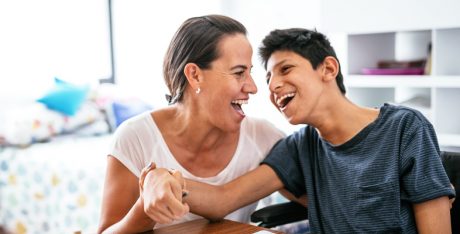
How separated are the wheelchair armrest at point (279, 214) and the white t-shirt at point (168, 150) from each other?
0.12m

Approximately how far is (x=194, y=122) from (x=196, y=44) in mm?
248

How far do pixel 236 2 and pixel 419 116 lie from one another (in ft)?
10.9

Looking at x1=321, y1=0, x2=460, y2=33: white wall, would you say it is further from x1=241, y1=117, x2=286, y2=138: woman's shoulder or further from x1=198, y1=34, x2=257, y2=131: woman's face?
x1=198, y1=34, x2=257, y2=131: woman's face

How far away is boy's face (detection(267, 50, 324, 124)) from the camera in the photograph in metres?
1.77

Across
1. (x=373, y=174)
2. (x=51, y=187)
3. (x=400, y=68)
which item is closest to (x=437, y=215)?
(x=373, y=174)

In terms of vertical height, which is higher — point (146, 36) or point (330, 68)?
point (146, 36)

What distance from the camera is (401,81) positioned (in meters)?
3.05

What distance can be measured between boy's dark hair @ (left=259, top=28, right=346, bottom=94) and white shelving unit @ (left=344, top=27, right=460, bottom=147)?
1.27 metres

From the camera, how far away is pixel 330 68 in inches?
71.5

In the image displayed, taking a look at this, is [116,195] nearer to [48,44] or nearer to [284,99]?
[284,99]

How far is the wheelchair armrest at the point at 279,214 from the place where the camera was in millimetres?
1865

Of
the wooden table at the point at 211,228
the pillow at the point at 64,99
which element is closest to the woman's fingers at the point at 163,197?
the wooden table at the point at 211,228

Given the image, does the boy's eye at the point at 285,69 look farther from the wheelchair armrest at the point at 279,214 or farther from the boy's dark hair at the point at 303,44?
the wheelchair armrest at the point at 279,214

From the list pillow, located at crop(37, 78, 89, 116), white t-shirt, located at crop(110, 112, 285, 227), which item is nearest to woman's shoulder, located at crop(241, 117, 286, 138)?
white t-shirt, located at crop(110, 112, 285, 227)
